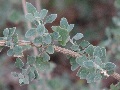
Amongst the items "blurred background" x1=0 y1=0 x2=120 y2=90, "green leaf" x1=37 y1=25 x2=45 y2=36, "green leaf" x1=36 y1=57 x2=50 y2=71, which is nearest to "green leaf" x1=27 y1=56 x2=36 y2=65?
"green leaf" x1=36 y1=57 x2=50 y2=71

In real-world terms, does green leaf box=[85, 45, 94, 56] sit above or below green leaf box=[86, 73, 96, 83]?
above

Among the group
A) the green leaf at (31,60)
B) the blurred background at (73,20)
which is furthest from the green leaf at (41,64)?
the blurred background at (73,20)

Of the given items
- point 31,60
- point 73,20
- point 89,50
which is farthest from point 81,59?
point 73,20

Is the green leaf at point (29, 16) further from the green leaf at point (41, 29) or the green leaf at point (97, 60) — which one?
the green leaf at point (97, 60)

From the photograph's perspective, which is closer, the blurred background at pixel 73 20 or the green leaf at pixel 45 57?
the green leaf at pixel 45 57

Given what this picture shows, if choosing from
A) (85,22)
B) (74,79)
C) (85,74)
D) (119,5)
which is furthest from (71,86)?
(85,74)

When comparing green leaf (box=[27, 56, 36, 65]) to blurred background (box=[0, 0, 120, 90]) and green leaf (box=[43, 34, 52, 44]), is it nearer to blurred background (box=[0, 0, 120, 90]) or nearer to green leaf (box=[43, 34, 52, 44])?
green leaf (box=[43, 34, 52, 44])

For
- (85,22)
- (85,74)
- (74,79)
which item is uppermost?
(85,22)

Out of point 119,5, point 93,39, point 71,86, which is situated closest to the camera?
point 119,5

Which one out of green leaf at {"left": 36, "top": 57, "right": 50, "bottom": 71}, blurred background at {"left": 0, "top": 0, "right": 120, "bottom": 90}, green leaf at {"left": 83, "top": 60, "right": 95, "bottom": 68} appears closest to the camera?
green leaf at {"left": 83, "top": 60, "right": 95, "bottom": 68}

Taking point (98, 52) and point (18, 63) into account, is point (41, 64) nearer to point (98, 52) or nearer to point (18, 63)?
point (18, 63)

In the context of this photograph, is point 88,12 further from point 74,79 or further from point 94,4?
point 74,79
